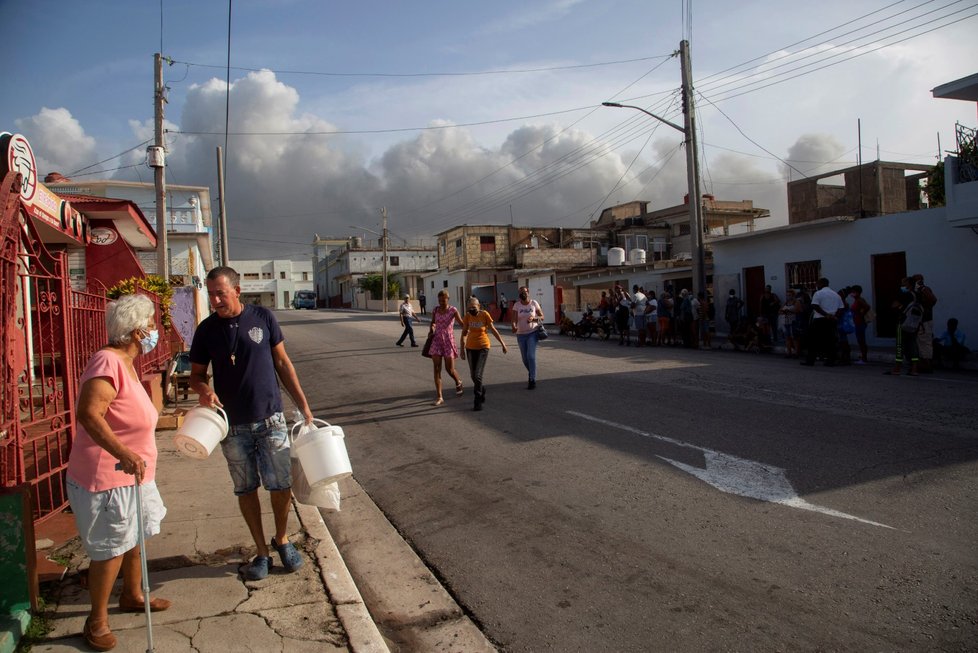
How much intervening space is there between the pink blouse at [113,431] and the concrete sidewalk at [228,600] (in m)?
0.82

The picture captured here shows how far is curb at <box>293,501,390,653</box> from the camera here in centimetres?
368

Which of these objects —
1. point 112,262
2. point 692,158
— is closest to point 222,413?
point 112,262

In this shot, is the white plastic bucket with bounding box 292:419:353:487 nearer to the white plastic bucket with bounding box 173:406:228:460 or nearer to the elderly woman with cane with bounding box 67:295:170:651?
the white plastic bucket with bounding box 173:406:228:460

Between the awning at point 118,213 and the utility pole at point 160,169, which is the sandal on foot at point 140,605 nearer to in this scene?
the awning at point 118,213

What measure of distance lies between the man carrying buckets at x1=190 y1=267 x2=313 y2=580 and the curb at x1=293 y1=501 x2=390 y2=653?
25 cm

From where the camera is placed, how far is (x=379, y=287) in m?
62.5

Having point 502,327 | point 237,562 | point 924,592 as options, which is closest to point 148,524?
point 237,562

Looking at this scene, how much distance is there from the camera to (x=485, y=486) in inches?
251

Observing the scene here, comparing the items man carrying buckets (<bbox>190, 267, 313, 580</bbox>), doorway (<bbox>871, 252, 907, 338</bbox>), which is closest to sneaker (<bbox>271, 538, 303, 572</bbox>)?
man carrying buckets (<bbox>190, 267, 313, 580</bbox>)

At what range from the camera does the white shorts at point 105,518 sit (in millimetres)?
3592

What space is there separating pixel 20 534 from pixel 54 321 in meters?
2.75

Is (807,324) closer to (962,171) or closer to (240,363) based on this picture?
(962,171)

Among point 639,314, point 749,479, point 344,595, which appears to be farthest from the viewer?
point 639,314

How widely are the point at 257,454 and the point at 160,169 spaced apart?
A: 14.8m
